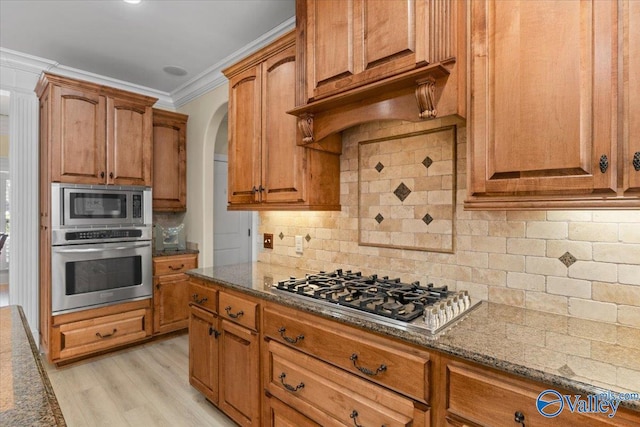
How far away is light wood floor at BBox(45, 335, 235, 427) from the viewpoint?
232 cm

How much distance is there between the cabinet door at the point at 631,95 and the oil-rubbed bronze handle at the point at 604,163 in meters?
0.04

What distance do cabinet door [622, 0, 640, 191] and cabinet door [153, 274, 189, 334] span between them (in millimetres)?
3713

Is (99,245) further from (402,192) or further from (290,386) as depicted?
(402,192)

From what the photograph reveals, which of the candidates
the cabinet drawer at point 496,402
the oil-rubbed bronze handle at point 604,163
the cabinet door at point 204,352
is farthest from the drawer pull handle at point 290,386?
the oil-rubbed bronze handle at point 604,163

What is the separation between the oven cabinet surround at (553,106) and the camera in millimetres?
1060

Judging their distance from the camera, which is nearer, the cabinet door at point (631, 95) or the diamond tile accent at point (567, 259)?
the cabinet door at point (631, 95)

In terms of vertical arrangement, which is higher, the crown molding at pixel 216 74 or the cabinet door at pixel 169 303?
the crown molding at pixel 216 74

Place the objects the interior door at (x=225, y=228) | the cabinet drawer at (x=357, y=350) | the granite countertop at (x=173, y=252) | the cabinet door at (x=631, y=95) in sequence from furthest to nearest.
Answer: the interior door at (x=225, y=228)
the granite countertop at (x=173, y=252)
the cabinet drawer at (x=357, y=350)
the cabinet door at (x=631, y=95)

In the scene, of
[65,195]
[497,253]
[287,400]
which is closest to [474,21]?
[497,253]

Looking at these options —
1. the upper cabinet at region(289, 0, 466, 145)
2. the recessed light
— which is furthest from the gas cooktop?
the recessed light

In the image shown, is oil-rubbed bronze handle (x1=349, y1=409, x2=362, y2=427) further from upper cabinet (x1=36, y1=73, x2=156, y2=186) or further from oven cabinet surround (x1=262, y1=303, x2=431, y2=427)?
upper cabinet (x1=36, y1=73, x2=156, y2=186)

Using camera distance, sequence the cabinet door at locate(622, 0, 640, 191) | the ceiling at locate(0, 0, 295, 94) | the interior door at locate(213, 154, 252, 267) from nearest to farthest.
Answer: the cabinet door at locate(622, 0, 640, 191) < the ceiling at locate(0, 0, 295, 94) < the interior door at locate(213, 154, 252, 267)

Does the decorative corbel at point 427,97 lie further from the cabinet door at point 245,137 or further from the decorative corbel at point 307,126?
the cabinet door at point 245,137

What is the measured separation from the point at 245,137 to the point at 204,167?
1530 millimetres
